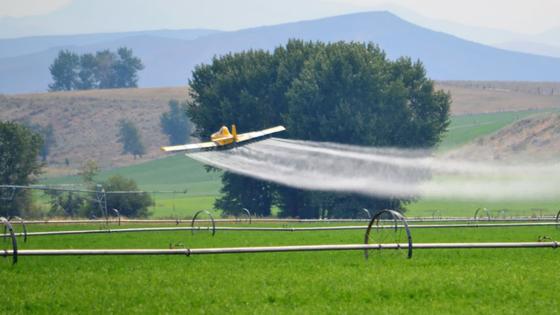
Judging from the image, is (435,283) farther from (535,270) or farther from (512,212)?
(512,212)

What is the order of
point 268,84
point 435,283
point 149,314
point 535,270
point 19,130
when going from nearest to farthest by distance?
point 149,314 → point 435,283 → point 535,270 → point 268,84 → point 19,130

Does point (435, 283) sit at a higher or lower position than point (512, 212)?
higher

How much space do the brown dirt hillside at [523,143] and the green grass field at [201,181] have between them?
441cm

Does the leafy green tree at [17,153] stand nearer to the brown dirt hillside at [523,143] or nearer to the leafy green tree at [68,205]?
the leafy green tree at [68,205]

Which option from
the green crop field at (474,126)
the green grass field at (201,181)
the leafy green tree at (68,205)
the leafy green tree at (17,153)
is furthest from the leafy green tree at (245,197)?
the green crop field at (474,126)

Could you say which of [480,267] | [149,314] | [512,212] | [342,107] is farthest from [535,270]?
[512,212]

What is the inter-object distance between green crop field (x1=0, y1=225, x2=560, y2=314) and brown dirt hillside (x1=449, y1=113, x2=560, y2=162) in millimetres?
89397

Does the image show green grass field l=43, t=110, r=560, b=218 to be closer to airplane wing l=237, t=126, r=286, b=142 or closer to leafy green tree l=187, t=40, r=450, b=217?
leafy green tree l=187, t=40, r=450, b=217

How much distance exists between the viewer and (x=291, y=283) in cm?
2472

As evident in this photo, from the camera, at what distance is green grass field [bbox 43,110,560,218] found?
11156 cm

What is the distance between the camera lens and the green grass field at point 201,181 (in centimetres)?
11156

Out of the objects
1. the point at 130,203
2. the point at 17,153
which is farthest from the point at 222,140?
the point at 17,153

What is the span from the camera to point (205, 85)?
104 metres

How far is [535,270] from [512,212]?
73.8m
